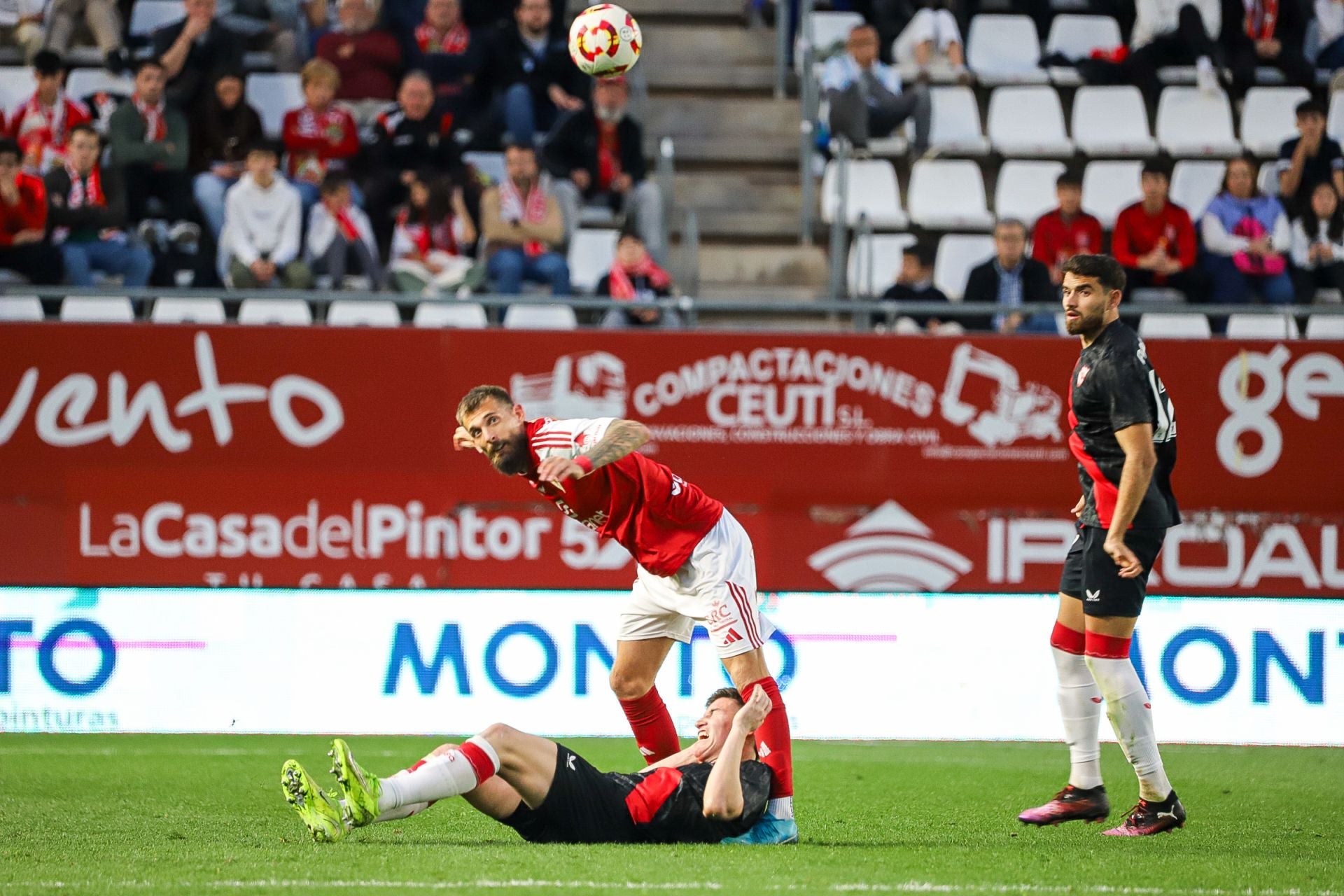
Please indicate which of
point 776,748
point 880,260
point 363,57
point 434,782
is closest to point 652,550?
point 776,748

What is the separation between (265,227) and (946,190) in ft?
18.8

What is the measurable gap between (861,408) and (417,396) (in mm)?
3258

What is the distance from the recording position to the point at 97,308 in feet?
40.7

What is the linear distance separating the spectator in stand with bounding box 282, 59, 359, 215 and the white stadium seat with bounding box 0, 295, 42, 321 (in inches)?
85.9

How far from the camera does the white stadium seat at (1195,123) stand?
570 inches

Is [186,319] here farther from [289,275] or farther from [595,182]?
[595,182]

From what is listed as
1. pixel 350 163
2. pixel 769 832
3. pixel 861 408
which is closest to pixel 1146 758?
pixel 769 832

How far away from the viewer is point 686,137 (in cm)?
1504

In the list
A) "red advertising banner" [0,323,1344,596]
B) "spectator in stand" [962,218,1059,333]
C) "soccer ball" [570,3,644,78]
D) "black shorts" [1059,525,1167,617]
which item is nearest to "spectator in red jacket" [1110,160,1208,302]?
"spectator in stand" [962,218,1059,333]

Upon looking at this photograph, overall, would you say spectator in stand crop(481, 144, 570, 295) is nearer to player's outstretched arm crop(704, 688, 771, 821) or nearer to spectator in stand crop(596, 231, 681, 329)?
spectator in stand crop(596, 231, 681, 329)

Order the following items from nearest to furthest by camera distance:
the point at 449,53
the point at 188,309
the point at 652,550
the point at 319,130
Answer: the point at 652,550 → the point at 188,309 → the point at 319,130 → the point at 449,53

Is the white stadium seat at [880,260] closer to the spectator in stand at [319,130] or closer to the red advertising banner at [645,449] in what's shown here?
the red advertising banner at [645,449]

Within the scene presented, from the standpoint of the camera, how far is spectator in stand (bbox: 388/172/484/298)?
12727mm

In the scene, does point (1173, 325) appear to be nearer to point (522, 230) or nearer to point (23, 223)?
point (522, 230)
